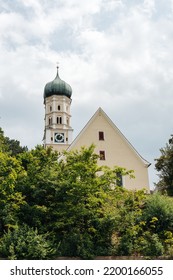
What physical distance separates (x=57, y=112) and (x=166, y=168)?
112ft

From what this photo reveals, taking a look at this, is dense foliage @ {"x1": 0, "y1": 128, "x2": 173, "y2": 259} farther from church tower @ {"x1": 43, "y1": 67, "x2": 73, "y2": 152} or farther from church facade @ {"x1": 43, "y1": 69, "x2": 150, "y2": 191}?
church tower @ {"x1": 43, "y1": 67, "x2": 73, "y2": 152}

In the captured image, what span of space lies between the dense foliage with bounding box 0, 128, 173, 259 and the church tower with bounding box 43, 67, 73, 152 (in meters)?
41.7

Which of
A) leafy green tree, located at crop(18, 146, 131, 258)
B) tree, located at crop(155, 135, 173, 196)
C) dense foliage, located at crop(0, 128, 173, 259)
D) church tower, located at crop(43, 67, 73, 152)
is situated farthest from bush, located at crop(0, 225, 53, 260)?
church tower, located at crop(43, 67, 73, 152)

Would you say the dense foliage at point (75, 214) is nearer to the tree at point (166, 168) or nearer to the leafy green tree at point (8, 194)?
the leafy green tree at point (8, 194)

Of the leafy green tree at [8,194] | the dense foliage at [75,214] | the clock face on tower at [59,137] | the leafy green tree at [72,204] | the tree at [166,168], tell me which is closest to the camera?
the leafy green tree at [8,194]

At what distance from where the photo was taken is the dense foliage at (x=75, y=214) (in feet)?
58.4

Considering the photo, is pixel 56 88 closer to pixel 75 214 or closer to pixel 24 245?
pixel 75 214

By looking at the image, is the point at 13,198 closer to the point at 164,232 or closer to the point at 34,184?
the point at 34,184

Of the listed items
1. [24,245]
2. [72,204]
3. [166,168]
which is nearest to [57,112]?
[166,168]

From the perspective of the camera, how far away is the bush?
16.6 meters

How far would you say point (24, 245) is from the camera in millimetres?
16781

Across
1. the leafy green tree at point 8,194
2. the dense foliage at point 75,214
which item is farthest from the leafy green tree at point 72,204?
the leafy green tree at point 8,194

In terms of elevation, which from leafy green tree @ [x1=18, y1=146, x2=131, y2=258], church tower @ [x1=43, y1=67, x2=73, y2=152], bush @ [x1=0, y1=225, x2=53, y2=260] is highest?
church tower @ [x1=43, y1=67, x2=73, y2=152]

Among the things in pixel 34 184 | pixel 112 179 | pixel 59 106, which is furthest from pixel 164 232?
pixel 59 106
